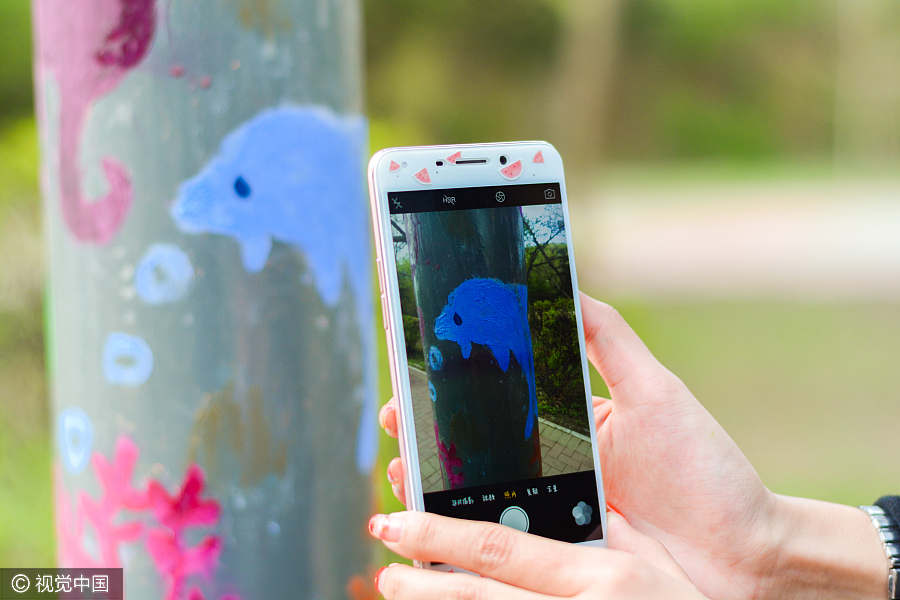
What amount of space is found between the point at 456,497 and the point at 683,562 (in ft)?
1.63

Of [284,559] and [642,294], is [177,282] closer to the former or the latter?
[284,559]

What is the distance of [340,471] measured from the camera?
1739mm

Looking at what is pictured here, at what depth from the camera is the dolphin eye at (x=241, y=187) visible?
1.58 metres

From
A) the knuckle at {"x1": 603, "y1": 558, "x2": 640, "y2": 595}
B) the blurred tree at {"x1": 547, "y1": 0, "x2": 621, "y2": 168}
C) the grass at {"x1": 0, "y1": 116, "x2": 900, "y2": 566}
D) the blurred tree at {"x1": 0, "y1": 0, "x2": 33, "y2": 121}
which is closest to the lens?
the knuckle at {"x1": 603, "y1": 558, "x2": 640, "y2": 595}

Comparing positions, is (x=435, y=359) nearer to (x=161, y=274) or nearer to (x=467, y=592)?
(x=467, y=592)

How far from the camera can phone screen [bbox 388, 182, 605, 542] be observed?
1.31 meters

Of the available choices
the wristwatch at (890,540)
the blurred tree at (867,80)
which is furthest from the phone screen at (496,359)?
the blurred tree at (867,80)

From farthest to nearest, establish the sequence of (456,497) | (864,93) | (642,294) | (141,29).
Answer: (864,93) < (642,294) < (141,29) < (456,497)

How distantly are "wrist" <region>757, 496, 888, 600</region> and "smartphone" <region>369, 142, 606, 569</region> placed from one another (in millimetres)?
446

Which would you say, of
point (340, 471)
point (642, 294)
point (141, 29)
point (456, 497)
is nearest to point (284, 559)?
point (340, 471)

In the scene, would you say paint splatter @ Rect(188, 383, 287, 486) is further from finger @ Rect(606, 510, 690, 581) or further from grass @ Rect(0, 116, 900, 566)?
finger @ Rect(606, 510, 690, 581)

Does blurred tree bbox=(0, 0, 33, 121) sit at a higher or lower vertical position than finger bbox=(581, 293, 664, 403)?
higher

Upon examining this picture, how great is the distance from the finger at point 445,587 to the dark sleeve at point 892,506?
35.3 inches

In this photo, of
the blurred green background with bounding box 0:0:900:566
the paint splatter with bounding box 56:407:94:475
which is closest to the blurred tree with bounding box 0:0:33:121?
the blurred green background with bounding box 0:0:900:566
